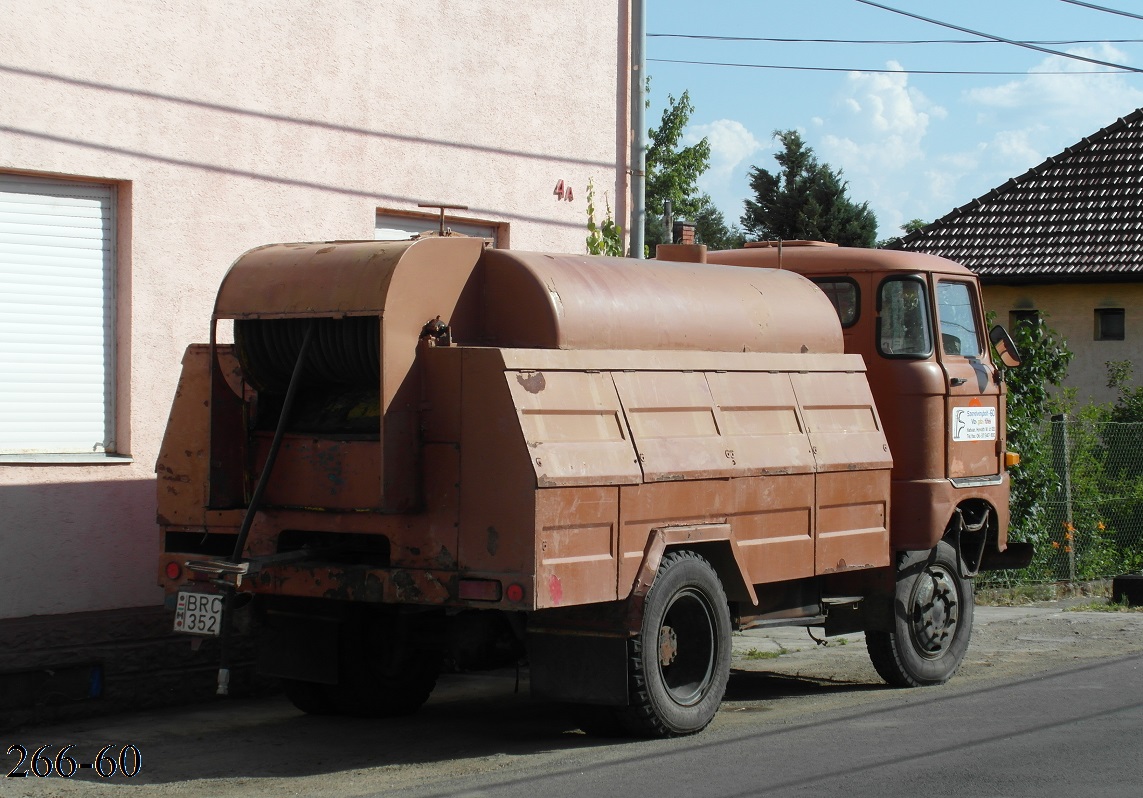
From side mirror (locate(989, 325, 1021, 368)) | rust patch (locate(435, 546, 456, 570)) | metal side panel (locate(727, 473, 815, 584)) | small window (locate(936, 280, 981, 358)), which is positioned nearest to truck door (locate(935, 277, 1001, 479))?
small window (locate(936, 280, 981, 358))

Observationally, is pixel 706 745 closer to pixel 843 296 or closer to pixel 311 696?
pixel 311 696

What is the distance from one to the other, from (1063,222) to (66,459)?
21781 millimetres

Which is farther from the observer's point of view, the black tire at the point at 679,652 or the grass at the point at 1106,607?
the grass at the point at 1106,607

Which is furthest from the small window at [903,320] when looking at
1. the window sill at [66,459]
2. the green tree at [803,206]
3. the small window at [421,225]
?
the green tree at [803,206]

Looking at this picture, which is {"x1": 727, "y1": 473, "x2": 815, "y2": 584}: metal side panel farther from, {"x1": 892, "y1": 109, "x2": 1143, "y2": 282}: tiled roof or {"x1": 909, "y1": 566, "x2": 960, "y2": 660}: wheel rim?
{"x1": 892, "y1": 109, "x2": 1143, "y2": 282}: tiled roof

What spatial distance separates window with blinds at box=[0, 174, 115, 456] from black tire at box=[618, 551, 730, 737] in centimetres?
385

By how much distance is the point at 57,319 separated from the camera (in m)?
9.12

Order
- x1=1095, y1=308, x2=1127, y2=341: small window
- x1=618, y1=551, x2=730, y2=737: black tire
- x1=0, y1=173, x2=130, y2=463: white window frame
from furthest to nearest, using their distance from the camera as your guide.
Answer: x1=1095, y1=308, x2=1127, y2=341: small window → x1=0, y1=173, x2=130, y2=463: white window frame → x1=618, y1=551, x2=730, y2=737: black tire

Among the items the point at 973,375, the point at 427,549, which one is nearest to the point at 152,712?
the point at 427,549

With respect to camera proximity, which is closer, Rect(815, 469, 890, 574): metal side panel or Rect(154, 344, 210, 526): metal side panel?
Rect(154, 344, 210, 526): metal side panel

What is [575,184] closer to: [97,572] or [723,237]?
[97,572]

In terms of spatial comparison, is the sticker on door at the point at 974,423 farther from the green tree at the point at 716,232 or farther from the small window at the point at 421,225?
the green tree at the point at 716,232

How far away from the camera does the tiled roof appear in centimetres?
2559

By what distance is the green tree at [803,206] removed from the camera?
147ft
